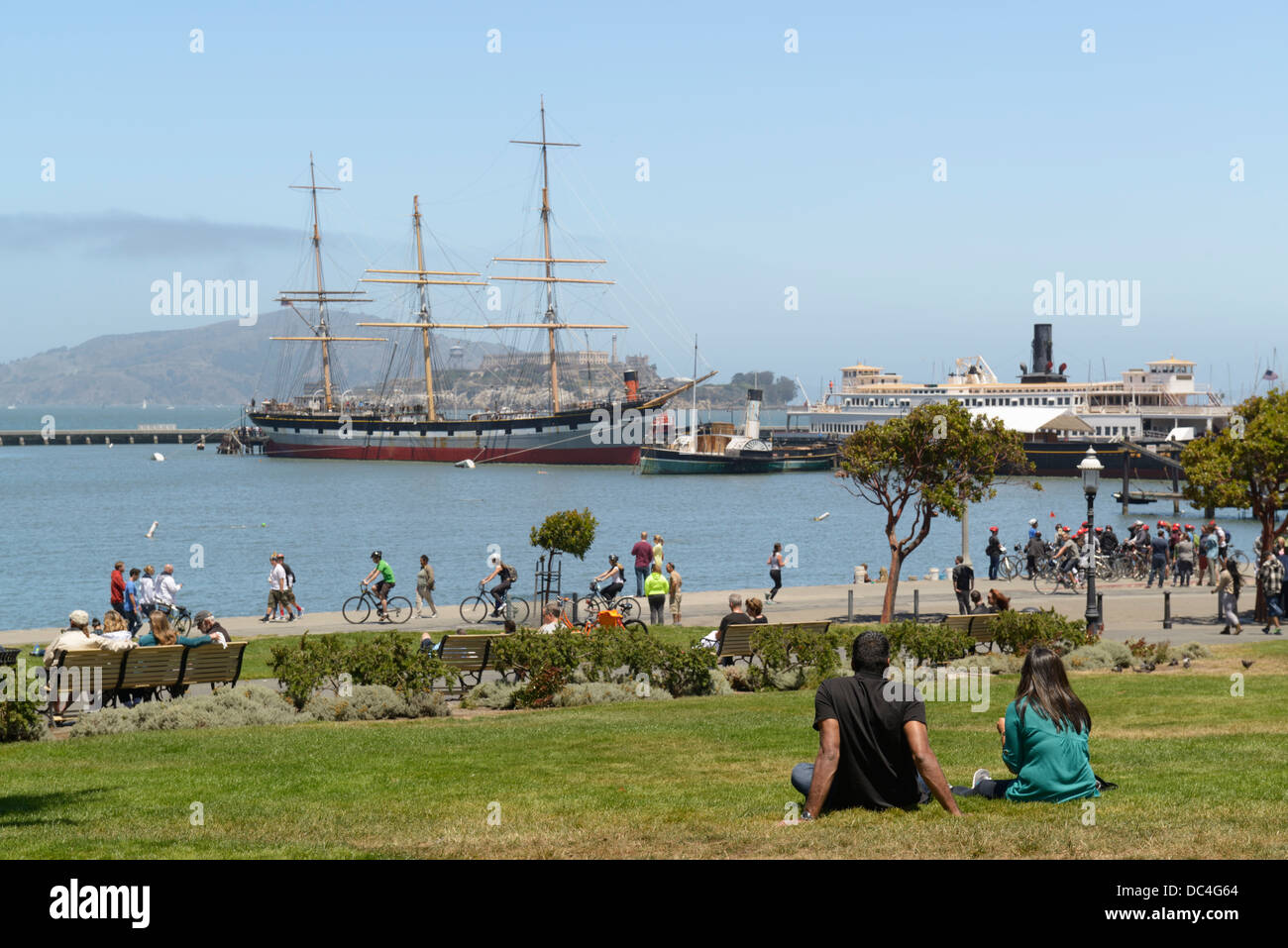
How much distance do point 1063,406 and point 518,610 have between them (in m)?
97.1

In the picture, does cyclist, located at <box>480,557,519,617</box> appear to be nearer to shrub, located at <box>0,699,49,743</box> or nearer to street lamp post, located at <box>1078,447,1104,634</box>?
street lamp post, located at <box>1078,447,1104,634</box>

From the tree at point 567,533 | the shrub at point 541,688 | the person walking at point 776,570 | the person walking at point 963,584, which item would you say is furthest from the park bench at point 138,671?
the person walking at point 776,570

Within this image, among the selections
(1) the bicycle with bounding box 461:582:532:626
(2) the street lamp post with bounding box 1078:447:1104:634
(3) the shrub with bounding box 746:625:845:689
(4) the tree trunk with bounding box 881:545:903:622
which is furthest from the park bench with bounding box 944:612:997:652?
(1) the bicycle with bounding box 461:582:532:626

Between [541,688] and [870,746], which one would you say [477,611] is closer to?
[541,688]

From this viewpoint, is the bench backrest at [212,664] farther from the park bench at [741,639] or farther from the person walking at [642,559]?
the person walking at [642,559]

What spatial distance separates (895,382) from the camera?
132125 millimetres

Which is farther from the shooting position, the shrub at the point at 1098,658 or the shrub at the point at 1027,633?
the shrub at the point at 1027,633

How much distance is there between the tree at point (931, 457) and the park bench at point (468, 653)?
9.02 metres

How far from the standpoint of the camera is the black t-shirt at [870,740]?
650cm

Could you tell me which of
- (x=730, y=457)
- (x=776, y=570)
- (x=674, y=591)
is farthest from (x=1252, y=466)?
(x=730, y=457)

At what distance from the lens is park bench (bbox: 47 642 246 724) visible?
42.5 feet

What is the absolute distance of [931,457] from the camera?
2252cm

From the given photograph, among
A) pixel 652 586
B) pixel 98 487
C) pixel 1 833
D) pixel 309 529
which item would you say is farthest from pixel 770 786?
pixel 98 487

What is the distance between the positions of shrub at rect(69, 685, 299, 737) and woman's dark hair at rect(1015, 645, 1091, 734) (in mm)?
8109
